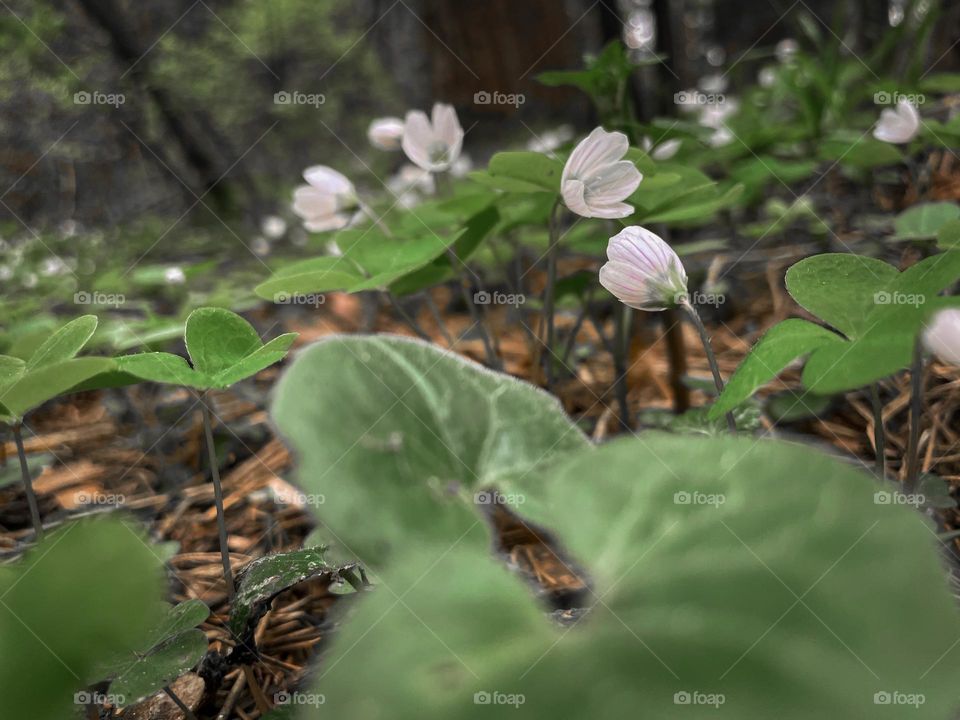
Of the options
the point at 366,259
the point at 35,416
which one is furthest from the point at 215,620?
the point at 35,416

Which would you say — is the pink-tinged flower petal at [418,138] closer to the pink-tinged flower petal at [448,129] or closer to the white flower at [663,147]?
the pink-tinged flower petal at [448,129]

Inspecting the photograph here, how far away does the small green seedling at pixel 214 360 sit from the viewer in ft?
2.73

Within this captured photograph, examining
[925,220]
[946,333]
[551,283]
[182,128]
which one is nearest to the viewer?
[946,333]

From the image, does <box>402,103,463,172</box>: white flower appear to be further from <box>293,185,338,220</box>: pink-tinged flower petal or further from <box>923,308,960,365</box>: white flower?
<box>923,308,960,365</box>: white flower

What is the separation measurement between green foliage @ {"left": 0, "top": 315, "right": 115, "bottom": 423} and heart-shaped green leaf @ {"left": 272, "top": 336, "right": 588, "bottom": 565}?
24 cm

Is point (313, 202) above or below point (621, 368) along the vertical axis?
above

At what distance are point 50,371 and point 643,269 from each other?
0.76 meters

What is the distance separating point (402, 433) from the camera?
0.79 metres

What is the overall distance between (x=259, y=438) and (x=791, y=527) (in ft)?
4.42

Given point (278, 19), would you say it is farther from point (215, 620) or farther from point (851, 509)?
point (851, 509)

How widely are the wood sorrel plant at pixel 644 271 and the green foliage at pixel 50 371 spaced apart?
646 millimetres

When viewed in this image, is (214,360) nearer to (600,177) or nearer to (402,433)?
(402,433)

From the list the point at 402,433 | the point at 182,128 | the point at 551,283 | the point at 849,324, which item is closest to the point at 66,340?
the point at 402,433

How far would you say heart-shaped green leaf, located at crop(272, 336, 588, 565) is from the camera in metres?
0.72
